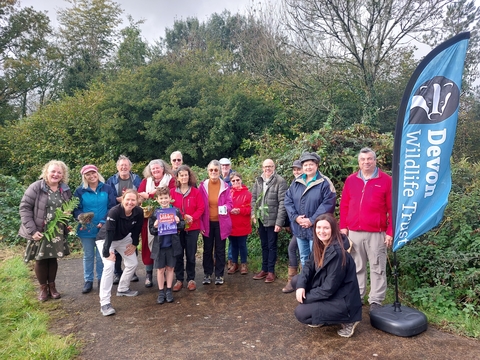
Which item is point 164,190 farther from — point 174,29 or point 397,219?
point 174,29

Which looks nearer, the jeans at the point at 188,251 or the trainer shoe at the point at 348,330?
the trainer shoe at the point at 348,330

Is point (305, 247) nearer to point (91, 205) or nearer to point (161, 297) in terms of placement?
point (161, 297)

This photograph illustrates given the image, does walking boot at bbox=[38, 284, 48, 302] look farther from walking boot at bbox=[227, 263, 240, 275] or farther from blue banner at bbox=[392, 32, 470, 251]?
blue banner at bbox=[392, 32, 470, 251]

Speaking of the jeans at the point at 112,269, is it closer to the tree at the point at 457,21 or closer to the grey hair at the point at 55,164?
the grey hair at the point at 55,164

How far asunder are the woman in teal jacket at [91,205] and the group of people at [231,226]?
1cm

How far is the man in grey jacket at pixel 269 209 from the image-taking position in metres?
5.22

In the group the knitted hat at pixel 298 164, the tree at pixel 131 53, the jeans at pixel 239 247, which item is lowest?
the jeans at pixel 239 247

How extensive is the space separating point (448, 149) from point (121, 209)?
3.83 m

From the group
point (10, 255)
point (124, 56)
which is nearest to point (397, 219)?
point (10, 255)

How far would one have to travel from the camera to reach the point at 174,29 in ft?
102

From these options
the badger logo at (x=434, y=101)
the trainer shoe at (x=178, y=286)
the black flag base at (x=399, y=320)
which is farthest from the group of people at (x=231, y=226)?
the badger logo at (x=434, y=101)

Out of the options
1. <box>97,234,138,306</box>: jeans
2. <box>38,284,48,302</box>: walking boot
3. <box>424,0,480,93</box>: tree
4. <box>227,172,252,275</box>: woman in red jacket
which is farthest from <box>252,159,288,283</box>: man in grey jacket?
<box>424,0,480,93</box>: tree

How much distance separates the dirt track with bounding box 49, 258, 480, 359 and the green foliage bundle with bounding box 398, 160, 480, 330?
1.91ft

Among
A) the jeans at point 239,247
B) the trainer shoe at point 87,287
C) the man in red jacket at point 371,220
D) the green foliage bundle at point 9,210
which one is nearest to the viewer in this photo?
the man in red jacket at point 371,220
